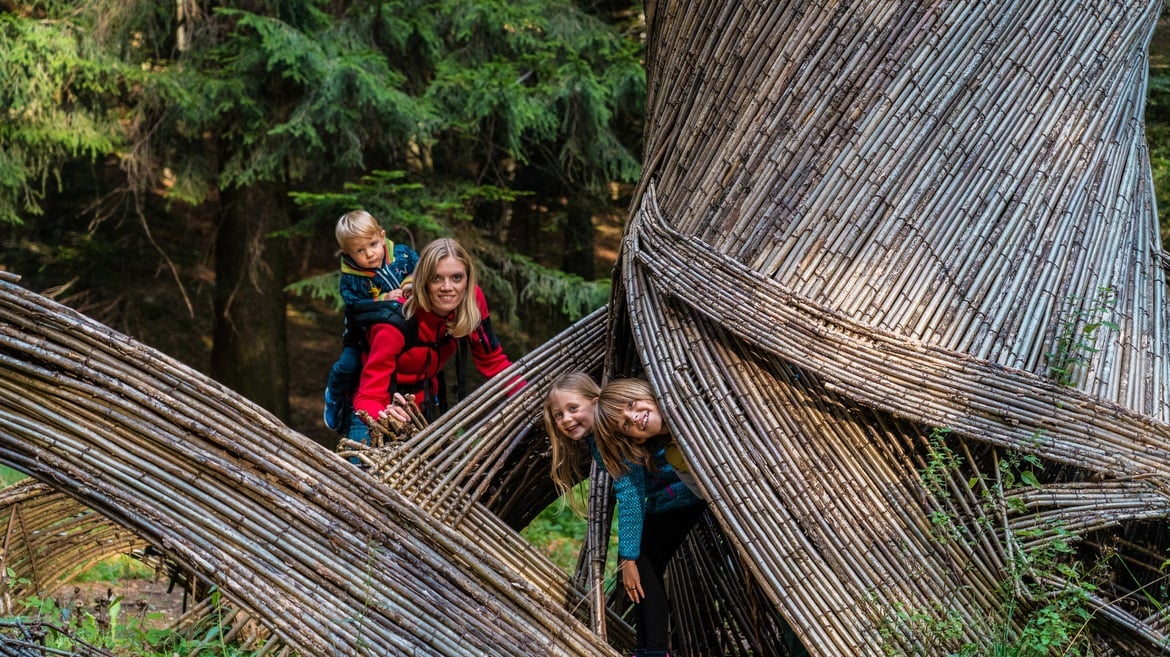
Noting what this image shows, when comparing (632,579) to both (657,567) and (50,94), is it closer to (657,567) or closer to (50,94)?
(657,567)

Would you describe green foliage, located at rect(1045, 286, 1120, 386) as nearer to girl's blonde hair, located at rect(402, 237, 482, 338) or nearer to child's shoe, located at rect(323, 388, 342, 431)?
girl's blonde hair, located at rect(402, 237, 482, 338)

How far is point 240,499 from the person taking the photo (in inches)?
119

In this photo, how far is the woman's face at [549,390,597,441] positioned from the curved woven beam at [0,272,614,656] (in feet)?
1.44

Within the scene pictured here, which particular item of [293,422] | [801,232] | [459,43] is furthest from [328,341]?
[801,232]

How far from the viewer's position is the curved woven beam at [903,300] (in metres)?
2.88

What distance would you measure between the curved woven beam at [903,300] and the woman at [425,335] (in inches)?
21.3

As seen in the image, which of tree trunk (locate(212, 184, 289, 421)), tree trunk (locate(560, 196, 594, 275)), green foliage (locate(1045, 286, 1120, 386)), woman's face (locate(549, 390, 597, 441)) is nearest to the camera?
green foliage (locate(1045, 286, 1120, 386))

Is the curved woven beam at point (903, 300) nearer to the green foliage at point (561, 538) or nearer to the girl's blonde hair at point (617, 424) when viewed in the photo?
the girl's blonde hair at point (617, 424)

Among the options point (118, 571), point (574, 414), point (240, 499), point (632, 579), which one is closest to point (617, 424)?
point (574, 414)

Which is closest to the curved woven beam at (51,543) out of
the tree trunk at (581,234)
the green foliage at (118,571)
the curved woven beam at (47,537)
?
the curved woven beam at (47,537)

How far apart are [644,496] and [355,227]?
123cm

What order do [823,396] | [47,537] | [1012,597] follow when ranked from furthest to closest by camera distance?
[47,537] → [823,396] → [1012,597]

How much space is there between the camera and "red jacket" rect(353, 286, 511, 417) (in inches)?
140

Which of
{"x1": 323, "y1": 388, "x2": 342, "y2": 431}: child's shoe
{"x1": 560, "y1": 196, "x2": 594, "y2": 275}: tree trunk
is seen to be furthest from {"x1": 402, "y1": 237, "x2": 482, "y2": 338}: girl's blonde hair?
{"x1": 560, "y1": 196, "x2": 594, "y2": 275}: tree trunk
